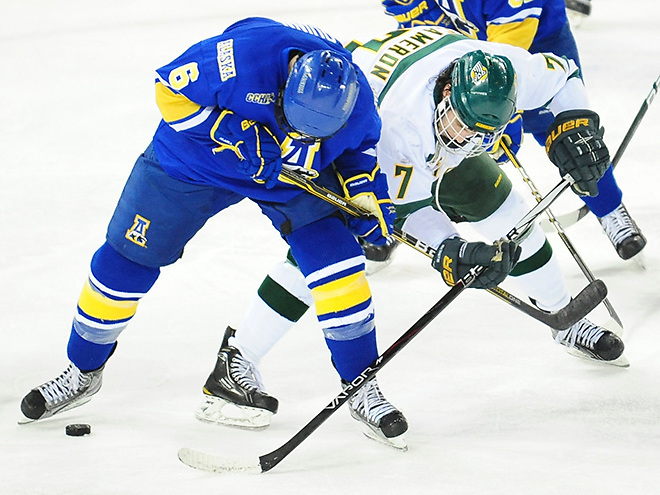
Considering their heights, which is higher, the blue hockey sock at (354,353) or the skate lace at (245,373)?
the blue hockey sock at (354,353)

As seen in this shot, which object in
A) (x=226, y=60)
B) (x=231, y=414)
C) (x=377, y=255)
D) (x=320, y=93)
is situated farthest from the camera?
(x=377, y=255)

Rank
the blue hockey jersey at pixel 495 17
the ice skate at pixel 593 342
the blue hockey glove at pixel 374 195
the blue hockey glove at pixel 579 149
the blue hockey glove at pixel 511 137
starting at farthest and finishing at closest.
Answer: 1. the blue hockey jersey at pixel 495 17
2. the blue hockey glove at pixel 511 137
3. the ice skate at pixel 593 342
4. the blue hockey glove at pixel 579 149
5. the blue hockey glove at pixel 374 195

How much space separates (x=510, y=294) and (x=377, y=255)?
1083 mm

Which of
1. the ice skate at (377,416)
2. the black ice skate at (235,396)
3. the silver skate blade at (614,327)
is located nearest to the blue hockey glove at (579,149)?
the silver skate blade at (614,327)

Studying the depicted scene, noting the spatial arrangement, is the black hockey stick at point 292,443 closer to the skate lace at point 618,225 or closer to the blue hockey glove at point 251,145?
the blue hockey glove at point 251,145

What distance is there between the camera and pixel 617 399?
2615 mm

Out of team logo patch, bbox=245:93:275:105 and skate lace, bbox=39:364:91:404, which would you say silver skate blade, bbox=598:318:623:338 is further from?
skate lace, bbox=39:364:91:404

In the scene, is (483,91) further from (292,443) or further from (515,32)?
(515,32)

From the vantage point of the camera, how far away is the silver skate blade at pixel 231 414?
2.62 meters

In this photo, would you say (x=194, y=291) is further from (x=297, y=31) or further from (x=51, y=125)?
(x=51, y=125)

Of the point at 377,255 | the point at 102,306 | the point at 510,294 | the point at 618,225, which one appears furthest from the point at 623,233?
the point at 102,306

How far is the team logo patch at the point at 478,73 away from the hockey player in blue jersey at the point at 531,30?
2.55 feet

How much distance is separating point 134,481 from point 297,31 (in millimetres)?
1085

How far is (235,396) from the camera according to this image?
2635 millimetres
